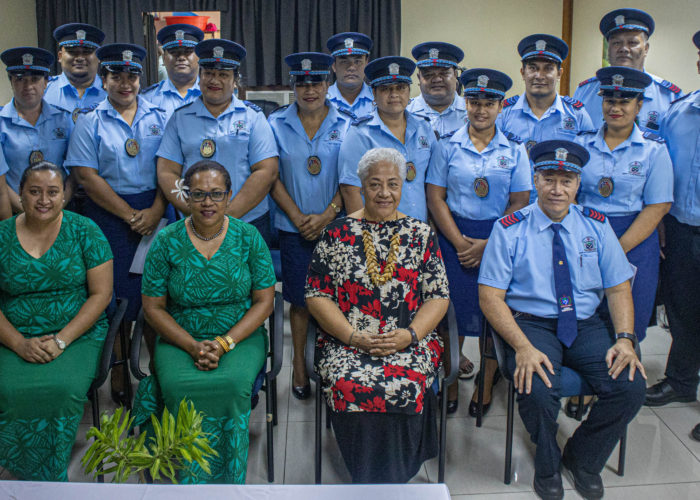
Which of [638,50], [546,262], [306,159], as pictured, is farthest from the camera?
[638,50]

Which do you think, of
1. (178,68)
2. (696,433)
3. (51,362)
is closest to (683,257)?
(696,433)

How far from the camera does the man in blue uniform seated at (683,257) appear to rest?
2924 millimetres

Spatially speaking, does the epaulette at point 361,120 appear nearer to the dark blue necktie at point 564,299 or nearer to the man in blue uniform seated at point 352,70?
the man in blue uniform seated at point 352,70

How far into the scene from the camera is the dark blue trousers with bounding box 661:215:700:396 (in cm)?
300

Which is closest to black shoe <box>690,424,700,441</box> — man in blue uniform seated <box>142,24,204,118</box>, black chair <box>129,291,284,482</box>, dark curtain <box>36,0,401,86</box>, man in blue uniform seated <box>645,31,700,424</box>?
man in blue uniform seated <box>645,31,700,424</box>

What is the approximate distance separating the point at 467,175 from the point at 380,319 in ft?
2.97

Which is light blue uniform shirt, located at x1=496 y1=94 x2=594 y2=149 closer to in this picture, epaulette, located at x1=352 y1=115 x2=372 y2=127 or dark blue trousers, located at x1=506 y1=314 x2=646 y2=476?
epaulette, located at x1=352 y1=115 x2=372 y2=127

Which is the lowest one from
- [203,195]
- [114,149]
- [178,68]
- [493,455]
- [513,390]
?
[493,455]

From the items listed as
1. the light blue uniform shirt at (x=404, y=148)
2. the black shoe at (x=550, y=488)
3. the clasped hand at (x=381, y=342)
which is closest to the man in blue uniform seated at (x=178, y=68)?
the light blue uniform shirt at (x=404, y=148)

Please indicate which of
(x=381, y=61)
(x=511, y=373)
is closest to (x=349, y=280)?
(x=511, y=373)

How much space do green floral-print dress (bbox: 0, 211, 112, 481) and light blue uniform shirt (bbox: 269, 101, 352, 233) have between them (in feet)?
3.20

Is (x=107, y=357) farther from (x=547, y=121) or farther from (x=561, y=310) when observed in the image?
(x=547, y=121)

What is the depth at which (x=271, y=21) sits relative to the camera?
6.92 m

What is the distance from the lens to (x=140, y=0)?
6.88m
